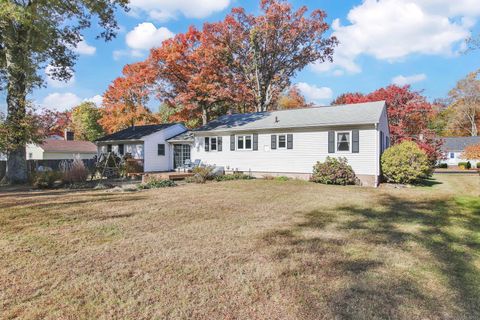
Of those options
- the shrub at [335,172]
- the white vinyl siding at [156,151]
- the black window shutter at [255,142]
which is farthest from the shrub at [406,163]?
the white vinyl siding at [156,151]

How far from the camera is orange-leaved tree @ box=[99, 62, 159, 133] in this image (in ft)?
88.5

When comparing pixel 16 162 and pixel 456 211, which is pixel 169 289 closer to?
pixel 456 211

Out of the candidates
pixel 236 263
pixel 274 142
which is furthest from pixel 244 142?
pixel 236 263

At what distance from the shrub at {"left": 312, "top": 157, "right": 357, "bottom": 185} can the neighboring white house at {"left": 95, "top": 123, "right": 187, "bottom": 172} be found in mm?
11425

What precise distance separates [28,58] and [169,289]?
15.6 meters

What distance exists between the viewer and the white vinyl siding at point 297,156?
1436cm

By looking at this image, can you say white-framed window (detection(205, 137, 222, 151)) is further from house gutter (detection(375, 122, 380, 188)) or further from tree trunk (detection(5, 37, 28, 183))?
tree trunk (detection(5, 37, 28, 183))

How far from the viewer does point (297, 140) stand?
1645cm

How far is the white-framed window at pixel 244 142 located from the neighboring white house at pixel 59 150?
20987 mm

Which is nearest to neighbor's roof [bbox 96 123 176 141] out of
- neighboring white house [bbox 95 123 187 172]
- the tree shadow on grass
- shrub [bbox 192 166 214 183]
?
neighboring white house [bbox 95 123 187 172]

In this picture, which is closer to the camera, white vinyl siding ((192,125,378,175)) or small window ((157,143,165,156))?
white vinyl siding ((192,125,378,175))

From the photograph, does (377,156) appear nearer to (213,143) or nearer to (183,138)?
(213,143)

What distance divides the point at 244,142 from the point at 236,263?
14330mm

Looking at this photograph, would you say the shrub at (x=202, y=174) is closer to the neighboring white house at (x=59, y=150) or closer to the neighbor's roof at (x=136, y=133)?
the neighbor's roof at (x=136, y=133)
